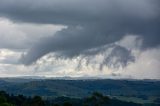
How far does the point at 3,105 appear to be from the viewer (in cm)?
19425

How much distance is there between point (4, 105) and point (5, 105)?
0.83 metres

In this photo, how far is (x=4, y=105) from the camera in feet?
638

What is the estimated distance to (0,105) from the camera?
7589 inches

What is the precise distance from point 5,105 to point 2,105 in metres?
1.91

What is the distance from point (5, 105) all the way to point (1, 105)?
7.82ft

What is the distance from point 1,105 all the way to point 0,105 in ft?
2.71

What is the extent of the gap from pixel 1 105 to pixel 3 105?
43.9 inches

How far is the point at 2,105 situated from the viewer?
193750mm

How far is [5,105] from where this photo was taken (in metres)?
195

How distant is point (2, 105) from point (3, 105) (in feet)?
2.09

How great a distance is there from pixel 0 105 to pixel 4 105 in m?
2.38

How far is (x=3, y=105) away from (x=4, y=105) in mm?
504
